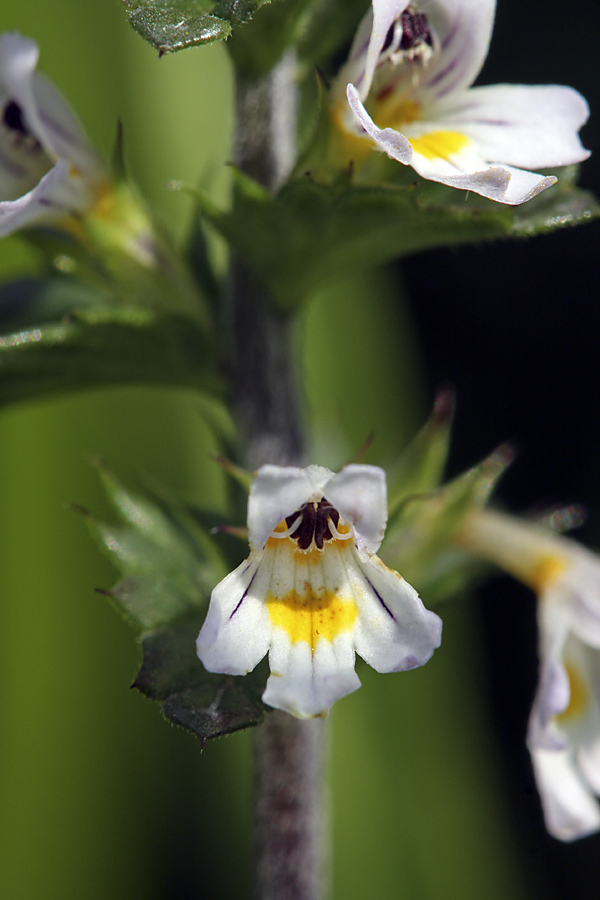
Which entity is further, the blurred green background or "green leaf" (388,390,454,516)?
the blurred green background

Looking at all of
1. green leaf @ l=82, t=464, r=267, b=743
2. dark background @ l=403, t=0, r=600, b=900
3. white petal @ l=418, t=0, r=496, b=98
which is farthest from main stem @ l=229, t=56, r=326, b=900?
dark background @ l=403, t=0, r=600, b=900

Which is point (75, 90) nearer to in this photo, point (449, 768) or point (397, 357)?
point (397, 357)

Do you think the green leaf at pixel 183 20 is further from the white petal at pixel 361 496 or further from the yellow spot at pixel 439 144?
the white petal at pixel 361 496

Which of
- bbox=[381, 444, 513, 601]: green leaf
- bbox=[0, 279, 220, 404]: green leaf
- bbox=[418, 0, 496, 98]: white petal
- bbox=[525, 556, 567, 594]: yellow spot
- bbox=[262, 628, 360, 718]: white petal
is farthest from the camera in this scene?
bbox=[525, 556, 567, 594]: yellow spot

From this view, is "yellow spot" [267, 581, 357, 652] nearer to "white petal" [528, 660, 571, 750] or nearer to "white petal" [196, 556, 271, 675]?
"white petal" [196, 556, 271, 675]

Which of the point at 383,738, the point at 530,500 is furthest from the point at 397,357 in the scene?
the point at 383,738

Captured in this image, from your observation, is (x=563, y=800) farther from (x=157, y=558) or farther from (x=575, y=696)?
(x=157, y=558)

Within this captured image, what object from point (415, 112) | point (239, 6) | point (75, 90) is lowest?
point (75, 90)

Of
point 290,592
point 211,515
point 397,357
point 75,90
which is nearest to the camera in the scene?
point 290,592
